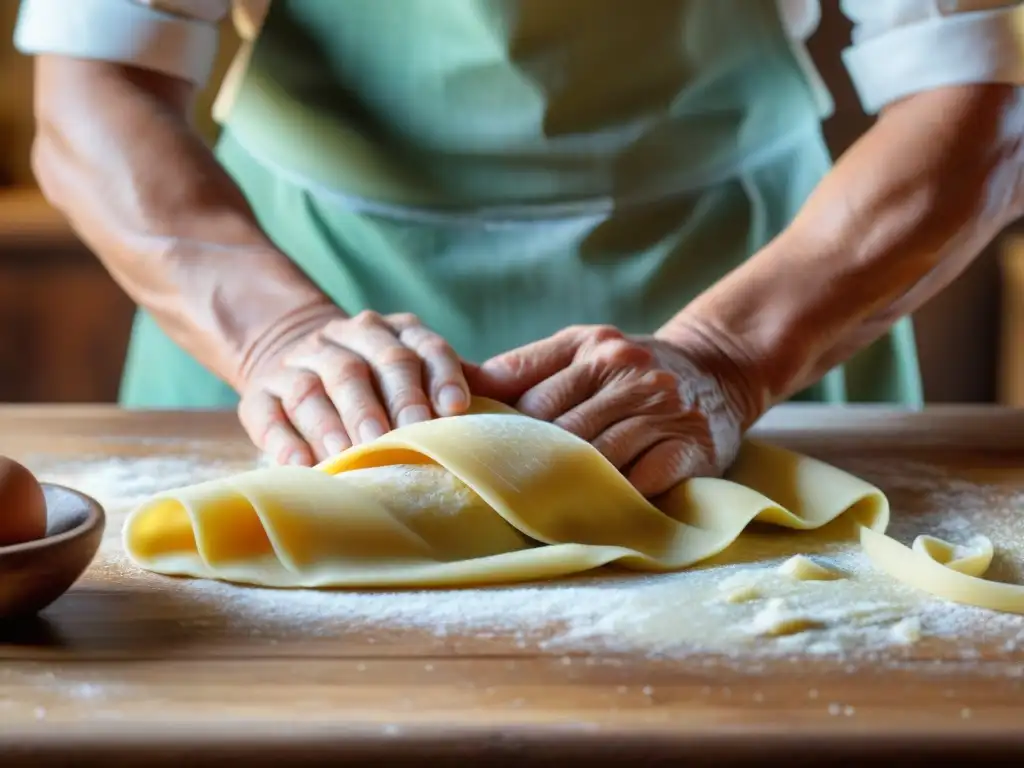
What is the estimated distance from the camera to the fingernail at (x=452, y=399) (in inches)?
46.3

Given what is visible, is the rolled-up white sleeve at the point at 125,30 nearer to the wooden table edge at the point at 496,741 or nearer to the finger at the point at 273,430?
the finger at the point at 273,430

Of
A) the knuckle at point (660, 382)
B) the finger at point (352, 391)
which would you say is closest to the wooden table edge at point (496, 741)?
the finger at point (352, 391)

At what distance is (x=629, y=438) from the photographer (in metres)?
1.20

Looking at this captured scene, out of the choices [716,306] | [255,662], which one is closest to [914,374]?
[716,306]

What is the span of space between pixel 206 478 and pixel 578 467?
49 centimetres

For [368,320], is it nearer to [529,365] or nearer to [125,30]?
[529,365]

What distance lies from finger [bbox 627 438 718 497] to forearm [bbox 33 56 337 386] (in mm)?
437

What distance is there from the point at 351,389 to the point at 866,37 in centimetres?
93

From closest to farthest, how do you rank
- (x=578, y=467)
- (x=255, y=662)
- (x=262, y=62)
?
(x=255, y=662), (x=578, y=467), (x=262, y=62)

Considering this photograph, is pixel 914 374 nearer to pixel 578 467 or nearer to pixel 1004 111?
pixel 1004 111

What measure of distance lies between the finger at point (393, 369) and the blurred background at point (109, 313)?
2.43 metres

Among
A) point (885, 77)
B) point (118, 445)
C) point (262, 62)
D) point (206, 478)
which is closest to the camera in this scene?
point (206, 478)

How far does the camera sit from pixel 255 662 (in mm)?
767

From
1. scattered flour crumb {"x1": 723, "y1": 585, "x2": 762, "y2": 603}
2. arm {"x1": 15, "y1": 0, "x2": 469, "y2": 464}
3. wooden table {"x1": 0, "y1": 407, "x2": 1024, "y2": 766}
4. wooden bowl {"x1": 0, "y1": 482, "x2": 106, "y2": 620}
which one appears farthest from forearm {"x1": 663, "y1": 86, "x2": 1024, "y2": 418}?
wooden bowl {"x1": 0, "y1": 482, "x2": 106, "y2": 620}
